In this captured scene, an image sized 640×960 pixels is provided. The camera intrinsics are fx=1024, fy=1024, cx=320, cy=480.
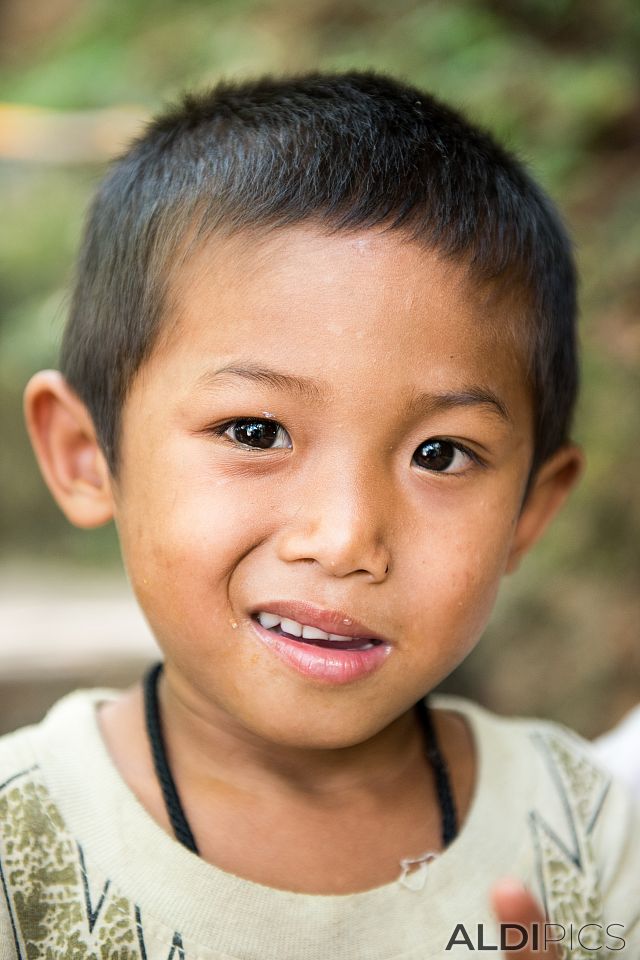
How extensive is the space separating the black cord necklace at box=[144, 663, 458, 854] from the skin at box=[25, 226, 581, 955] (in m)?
0.03

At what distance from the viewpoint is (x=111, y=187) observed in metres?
1.66

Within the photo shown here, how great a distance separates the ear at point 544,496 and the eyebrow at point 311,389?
33cm

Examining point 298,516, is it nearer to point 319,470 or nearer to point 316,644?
point 319,470

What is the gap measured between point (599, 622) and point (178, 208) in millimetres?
2220

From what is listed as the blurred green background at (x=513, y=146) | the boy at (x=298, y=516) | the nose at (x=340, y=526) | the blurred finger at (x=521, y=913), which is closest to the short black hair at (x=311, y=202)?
the boy at (x=298, y=516)

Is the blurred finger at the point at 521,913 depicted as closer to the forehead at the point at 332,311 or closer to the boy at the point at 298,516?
the boy at the point at 298,516

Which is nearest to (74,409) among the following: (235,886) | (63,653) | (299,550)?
(299,550)

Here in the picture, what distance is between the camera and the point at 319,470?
1304 mm

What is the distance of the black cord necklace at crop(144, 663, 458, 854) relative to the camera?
1.47 metres

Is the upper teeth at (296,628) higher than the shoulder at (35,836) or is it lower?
higher

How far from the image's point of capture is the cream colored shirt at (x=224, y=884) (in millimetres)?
1359

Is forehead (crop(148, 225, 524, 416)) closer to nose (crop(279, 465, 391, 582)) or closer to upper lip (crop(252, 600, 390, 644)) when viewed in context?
nose (crop(279, 465, 391, 582))

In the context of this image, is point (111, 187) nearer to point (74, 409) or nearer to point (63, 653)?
point (74, 409)

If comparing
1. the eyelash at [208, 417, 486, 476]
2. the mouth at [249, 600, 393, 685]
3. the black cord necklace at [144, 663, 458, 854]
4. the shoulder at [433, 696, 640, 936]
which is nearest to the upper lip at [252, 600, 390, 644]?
the mouth at [249, 600, 393, 685]
